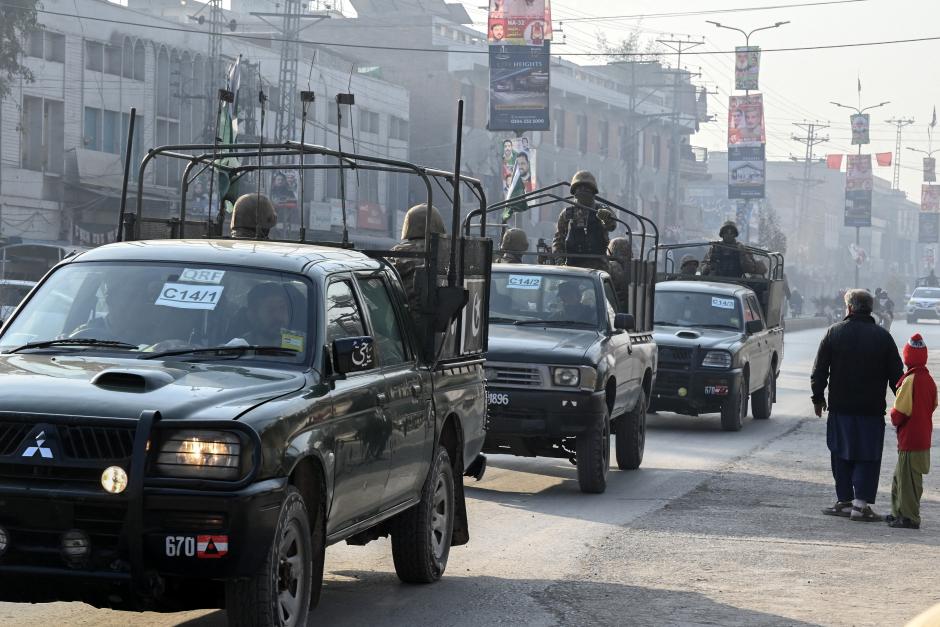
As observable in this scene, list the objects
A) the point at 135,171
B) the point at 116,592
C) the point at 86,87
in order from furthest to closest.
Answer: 1. the point at 135,171
2. the point at 86,87
3. the point at 116,592

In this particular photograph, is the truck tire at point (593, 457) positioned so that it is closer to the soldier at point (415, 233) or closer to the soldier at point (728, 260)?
the soldier at point (415, 233)

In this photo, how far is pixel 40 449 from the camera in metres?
5.80

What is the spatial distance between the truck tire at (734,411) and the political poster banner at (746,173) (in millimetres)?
53918

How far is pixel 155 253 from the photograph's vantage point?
7445mm

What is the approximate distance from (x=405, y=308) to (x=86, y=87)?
4272cm

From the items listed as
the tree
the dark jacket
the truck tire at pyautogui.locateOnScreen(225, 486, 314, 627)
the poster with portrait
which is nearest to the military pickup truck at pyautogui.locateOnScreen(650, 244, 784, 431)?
the dark jacket

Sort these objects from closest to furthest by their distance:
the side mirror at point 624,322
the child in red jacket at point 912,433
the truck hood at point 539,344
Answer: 1. the child in red jacket at point 912,433
2. the truck hood at point 539,344
3. the side mirror at point 624,322

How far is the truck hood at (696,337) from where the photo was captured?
20.0 meters

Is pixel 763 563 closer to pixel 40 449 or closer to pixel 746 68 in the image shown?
pixel 40 449

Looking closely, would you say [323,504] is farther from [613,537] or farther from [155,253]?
[613,537]

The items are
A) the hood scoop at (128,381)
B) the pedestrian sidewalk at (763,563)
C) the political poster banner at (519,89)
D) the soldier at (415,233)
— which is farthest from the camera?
the political poster banner at (519,89)

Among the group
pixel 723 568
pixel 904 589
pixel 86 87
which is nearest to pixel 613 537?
pixel 723 568

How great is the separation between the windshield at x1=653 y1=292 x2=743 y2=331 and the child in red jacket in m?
8.97

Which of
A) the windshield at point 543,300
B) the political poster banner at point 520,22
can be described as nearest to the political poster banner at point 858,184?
the political poster banner at point 520,22
